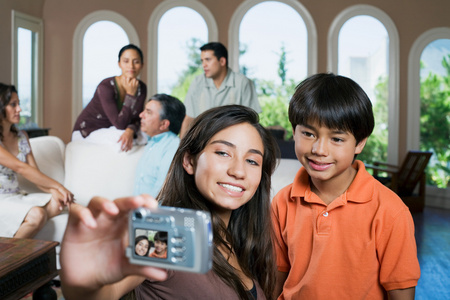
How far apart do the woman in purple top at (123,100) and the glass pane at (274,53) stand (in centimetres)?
375

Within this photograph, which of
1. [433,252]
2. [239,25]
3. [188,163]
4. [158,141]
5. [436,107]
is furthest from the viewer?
[239,25]

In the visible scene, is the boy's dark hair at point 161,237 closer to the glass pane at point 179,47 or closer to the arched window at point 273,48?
the arched window at point 273,48

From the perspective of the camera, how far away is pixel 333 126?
1.34 m

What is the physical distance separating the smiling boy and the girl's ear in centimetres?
30

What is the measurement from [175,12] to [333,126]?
630cm

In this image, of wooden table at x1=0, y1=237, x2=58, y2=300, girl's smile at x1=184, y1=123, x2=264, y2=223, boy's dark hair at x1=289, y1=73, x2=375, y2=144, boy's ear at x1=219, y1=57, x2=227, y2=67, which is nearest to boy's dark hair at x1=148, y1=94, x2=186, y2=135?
boy's ear at x1=219, y1=57, x2=227, y2=67

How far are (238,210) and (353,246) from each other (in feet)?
1.03

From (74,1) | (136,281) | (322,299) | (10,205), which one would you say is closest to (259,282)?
(322,299)

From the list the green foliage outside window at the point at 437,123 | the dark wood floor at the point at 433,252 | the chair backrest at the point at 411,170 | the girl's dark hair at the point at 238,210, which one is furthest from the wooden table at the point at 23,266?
the green foliage outside window at the point at 437,123

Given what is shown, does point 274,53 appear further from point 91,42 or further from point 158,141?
point 158,141

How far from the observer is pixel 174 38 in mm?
7367

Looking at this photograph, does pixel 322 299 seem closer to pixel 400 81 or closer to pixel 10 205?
pixel 10 205

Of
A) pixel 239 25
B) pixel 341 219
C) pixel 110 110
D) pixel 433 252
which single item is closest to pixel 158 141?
pixel 110 110

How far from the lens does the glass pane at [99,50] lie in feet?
24.2
